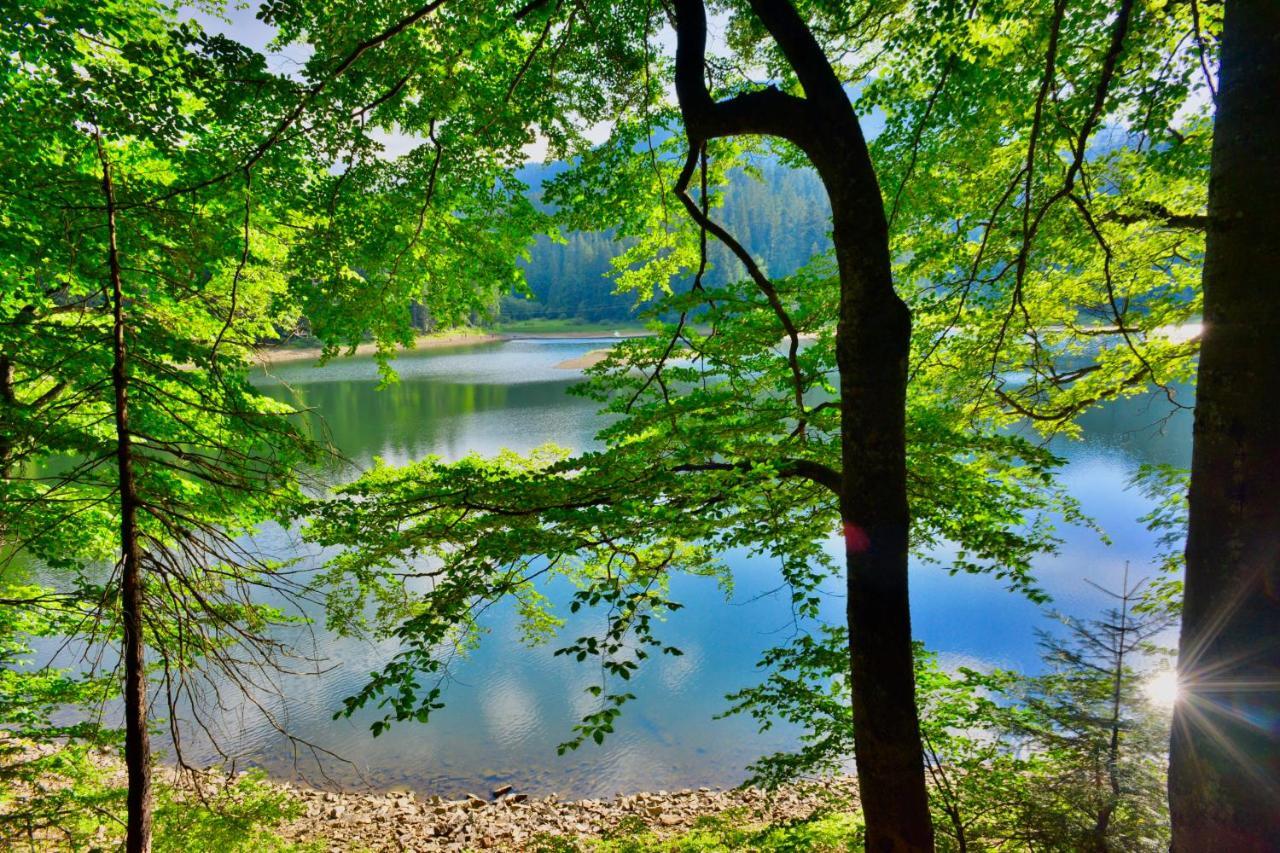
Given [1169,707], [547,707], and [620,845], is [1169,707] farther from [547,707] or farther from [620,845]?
[547,707]

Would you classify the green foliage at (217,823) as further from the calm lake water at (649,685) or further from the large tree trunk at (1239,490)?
the large tree trunk at (1239,490)

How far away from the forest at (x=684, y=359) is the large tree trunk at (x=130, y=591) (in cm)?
3

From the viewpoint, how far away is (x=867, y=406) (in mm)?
2244

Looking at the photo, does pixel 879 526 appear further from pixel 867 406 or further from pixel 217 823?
pixel 217 823

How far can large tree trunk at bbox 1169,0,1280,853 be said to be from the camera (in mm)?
1424

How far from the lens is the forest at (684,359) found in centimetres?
217

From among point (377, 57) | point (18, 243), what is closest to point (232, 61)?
point (377, 57)

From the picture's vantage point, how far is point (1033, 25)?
3361 millimetres

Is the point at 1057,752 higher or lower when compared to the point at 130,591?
lower

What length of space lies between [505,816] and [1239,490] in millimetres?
8710

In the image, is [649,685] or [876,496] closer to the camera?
[876,496]

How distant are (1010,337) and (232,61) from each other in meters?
6.34

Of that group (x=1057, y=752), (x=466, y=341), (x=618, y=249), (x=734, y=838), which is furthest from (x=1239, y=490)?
(x=618, y=249)

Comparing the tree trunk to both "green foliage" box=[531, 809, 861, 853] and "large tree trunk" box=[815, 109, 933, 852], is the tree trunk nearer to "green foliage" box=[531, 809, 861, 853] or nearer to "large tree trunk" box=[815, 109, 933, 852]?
"large tree trunk" box=[815, 109, 933, 852]
